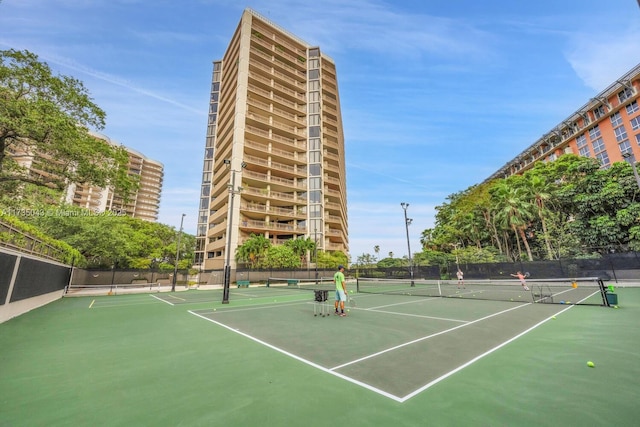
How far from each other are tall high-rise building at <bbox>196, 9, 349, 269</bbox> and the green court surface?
1403 inches

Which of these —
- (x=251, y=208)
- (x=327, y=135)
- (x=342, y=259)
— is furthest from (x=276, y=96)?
(x=342, y=259)

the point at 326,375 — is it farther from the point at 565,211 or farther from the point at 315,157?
the point at 315,157

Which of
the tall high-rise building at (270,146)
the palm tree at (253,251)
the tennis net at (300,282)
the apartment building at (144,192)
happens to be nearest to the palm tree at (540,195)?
the tennis net at (300,282)

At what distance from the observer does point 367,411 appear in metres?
3.03

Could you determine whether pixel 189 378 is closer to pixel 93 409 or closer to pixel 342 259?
pixel 93 409

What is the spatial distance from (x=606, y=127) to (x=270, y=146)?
64.1 m

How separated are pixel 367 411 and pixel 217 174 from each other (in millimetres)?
56866

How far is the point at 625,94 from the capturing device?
45.5m

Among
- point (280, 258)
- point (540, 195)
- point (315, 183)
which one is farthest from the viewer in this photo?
point (315, 183)

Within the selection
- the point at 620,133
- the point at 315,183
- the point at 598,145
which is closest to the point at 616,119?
the point at 620,133

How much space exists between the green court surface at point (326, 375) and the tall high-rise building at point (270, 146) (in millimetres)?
35641

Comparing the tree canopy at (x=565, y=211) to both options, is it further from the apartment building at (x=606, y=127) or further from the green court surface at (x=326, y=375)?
the green court surface at (x=326, y=375)

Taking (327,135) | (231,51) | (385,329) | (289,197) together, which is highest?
(231,51)

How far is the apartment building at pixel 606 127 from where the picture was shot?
43.9m
